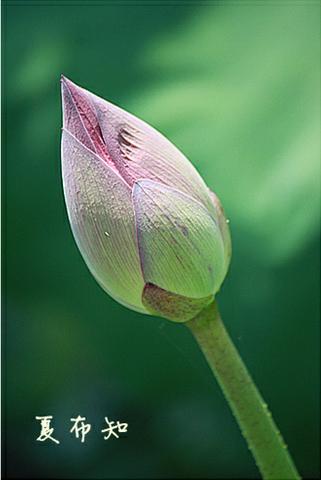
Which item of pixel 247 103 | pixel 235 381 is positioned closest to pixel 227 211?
pixel 247 103

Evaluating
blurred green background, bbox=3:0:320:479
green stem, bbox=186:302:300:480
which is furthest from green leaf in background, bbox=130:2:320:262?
green stem, bbox=186:302:300:480

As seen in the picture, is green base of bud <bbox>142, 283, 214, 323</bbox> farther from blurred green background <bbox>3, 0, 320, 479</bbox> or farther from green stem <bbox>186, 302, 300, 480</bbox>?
blurred green background <bbox>3, 0, 320, 479</bbox>

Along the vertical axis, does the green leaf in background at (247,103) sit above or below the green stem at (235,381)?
above

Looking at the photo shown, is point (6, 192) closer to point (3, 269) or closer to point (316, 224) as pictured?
point (3, 269)

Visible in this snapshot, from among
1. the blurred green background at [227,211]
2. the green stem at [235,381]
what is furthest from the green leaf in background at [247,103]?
the green stem at [235,381]

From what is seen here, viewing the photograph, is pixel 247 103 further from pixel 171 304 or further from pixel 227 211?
pixel 171 304

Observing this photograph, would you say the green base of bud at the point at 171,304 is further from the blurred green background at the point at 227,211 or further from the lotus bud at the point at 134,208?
the blurred green background at the point at 227,211

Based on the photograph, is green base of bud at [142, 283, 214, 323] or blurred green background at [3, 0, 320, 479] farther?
blurred green background at [3, 0, 320, 479]
